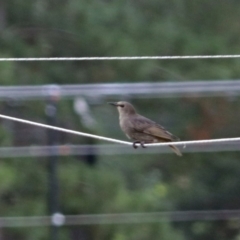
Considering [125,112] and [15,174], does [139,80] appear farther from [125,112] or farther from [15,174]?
[125,112]

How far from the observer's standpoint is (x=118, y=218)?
10203mm

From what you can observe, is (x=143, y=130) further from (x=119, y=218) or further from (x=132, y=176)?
(x=132, y=176)

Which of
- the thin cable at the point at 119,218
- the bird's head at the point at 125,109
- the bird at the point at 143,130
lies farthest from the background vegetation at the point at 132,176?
the bird at the point at 143,130

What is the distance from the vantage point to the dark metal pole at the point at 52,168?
10.1 meters

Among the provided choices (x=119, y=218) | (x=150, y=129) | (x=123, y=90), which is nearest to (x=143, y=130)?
(x=150, y=129)

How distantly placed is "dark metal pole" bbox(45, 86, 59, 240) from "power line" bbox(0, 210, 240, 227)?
0.30 feet

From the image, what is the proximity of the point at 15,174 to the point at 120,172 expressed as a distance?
1.02 meters

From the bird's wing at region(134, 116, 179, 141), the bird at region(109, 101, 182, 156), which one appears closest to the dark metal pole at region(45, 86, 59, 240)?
the bird at region(109, 101, 182, 156)

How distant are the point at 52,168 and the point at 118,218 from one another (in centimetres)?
78

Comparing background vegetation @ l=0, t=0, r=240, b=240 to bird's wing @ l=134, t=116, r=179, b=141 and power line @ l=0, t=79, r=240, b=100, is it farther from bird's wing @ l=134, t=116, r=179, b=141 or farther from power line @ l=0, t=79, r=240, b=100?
bird's wing @ l=134, t=116, r=179, b=141

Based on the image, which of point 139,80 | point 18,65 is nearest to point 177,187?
point 139,80

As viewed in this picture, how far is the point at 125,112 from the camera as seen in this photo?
799cm

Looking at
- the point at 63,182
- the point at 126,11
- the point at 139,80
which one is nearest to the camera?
the point at 63,182

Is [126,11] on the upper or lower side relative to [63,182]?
upper
